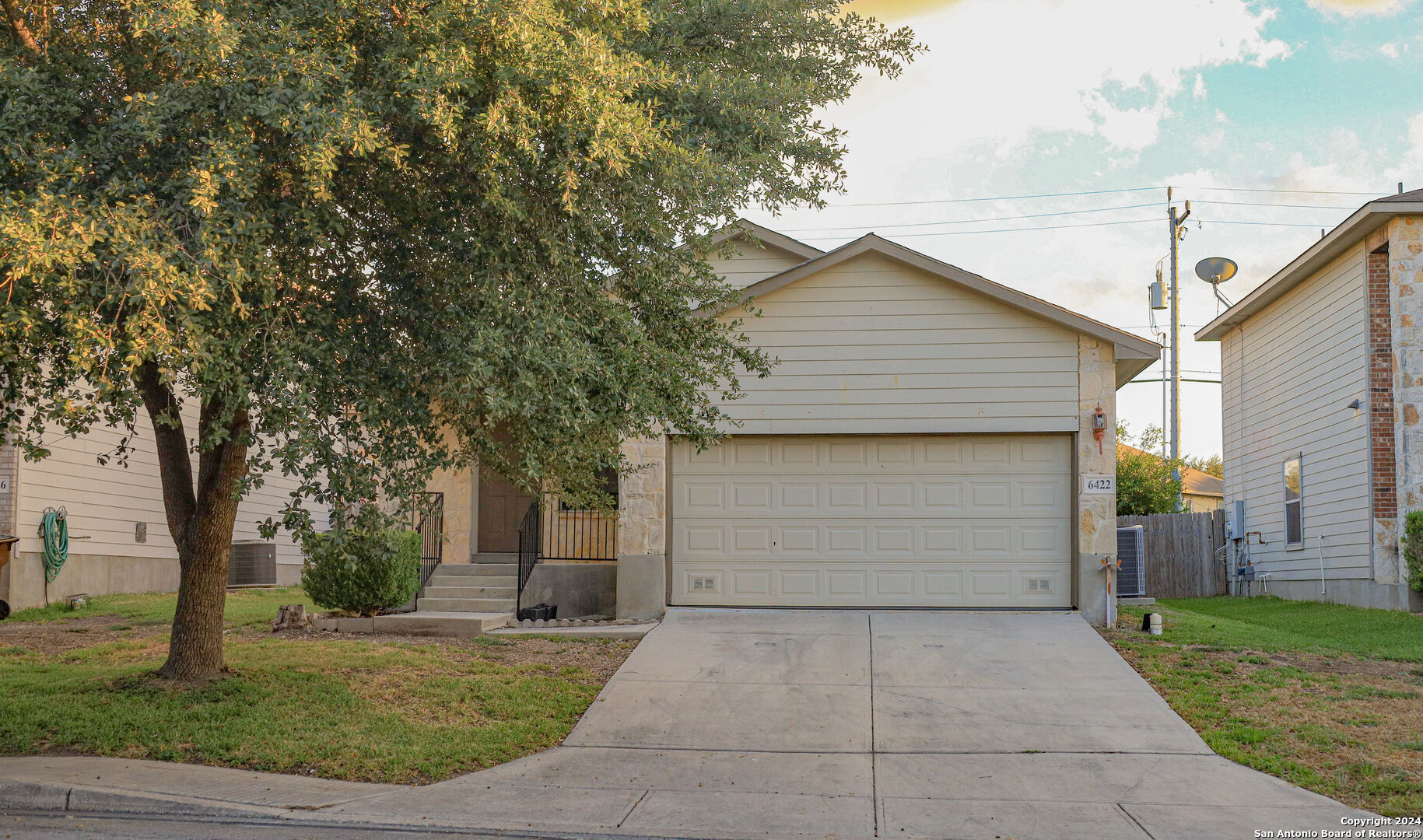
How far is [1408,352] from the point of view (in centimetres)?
1431

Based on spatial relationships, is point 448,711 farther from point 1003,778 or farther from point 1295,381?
point 1295,381

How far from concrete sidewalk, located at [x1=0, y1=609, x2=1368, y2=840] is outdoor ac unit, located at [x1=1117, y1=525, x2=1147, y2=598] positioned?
3105 millimetres

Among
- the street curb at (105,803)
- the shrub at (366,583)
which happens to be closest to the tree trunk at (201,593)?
the street curb at (105,803)

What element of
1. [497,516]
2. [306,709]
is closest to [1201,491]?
[497,516]

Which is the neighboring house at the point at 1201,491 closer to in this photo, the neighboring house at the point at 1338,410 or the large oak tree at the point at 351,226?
the neighboring house at the point at 1338,410

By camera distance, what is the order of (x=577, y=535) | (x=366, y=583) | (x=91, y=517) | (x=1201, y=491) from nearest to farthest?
(x=366, y=583) < (x=577, y=535) < (x=91, y=517) < (x=1201, y=491)

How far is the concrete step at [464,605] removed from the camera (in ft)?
44.8

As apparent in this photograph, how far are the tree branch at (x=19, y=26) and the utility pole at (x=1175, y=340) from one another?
985 inches

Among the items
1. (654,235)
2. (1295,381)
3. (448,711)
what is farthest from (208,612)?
(1295,381)

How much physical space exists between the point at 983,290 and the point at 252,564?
1457 cm

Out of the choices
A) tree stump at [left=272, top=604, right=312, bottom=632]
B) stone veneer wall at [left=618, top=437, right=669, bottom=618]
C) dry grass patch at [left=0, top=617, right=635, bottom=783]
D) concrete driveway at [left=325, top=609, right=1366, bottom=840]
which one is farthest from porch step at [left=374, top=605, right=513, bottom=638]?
concrete driveway at [left=325, top=609, right=1366, bottom=840]

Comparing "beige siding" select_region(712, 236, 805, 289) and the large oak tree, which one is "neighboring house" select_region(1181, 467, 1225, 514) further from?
the large oak tree

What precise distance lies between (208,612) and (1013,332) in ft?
29.0

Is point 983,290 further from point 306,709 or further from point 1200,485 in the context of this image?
point 1200,485
